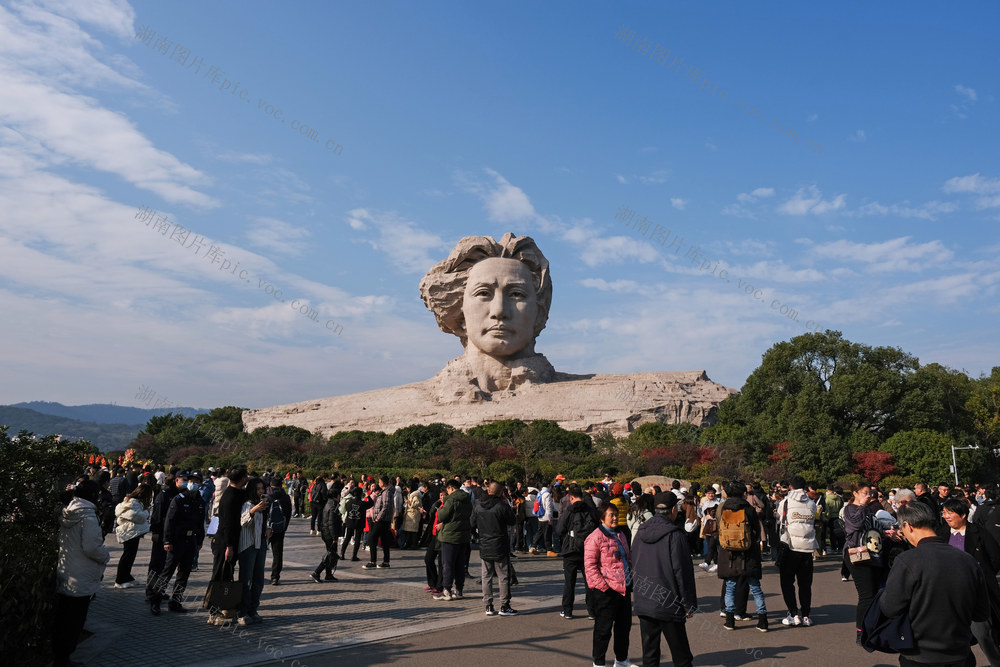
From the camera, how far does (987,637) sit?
187 inches

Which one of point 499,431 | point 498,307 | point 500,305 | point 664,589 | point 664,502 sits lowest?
point 664,589

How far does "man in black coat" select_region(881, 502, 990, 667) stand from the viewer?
379 centimetres

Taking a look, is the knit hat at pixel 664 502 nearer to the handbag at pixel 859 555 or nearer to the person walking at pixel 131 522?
the handbag at pixel 859 555

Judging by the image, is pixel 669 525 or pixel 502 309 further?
pixel 502 309

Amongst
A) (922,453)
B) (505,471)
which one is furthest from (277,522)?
(922,453)

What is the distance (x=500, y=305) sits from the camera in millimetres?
42906

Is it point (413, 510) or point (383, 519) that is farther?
point (413, 510)

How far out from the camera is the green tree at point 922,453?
29.1 meters

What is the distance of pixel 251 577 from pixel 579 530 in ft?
12.7

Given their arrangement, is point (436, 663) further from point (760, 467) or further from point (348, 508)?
point (760, 467)

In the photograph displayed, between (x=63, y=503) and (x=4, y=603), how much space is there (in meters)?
1.33

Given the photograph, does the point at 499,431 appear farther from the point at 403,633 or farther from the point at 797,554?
the point at 403,633

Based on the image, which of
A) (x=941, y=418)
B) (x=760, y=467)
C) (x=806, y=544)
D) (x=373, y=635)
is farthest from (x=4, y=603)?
(x=941, y=418)

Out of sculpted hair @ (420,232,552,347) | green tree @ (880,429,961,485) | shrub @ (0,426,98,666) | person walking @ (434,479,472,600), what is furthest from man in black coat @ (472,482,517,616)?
sculpted hair @ (420,232,552,347)
